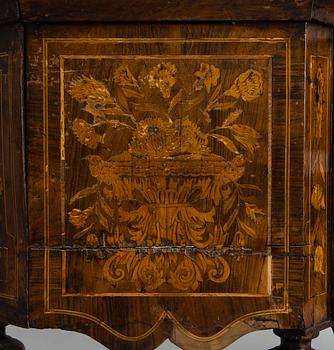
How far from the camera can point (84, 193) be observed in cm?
168

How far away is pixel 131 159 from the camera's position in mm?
1668

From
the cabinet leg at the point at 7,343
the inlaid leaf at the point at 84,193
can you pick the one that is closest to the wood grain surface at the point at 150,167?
the inlaid leaf at the point at 84,193

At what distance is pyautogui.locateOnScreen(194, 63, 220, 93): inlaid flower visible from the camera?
166 centimetres

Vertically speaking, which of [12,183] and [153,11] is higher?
[153,11]

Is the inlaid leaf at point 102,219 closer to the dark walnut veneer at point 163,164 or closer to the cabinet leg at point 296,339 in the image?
the dark walnut veneer at point 163,164

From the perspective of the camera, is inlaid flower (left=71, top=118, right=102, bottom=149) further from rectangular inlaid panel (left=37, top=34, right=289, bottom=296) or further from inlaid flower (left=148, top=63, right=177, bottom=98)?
inlaid flower (left=148, top=63, right=177, bottom=98)

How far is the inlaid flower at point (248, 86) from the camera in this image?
166 cm

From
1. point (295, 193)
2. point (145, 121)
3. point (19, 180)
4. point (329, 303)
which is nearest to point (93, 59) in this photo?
point (145, 121)

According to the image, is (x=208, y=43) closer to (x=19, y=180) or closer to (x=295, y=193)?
(x=295, y=193)

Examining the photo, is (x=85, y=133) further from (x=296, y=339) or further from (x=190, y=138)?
(x=296, y=339)

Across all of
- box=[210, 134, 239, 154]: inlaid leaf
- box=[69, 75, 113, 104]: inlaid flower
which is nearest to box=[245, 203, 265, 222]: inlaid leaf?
box=[210, 134, 239, 154]: inlaid leaf

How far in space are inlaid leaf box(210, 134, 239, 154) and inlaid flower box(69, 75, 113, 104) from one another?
0.20 meters

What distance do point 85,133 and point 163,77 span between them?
0.17 metres

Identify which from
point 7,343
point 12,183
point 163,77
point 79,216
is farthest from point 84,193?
point 7,343
